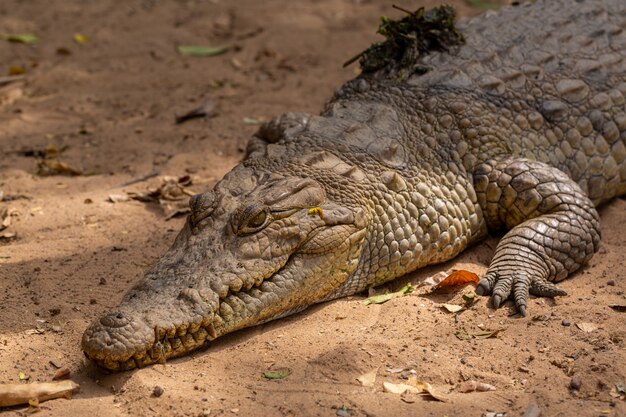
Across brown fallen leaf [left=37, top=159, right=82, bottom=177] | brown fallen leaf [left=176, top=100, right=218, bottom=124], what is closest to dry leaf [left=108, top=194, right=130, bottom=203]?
brown fallen leaf [left=37, top=159, right=82, bottom=177]

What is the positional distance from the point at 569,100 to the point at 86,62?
16.7 feet

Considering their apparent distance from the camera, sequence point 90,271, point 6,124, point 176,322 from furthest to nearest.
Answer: point 6,124 < point 90,271 < point 176,322

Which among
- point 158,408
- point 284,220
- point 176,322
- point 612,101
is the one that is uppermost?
point 612,101

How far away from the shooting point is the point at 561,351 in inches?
163

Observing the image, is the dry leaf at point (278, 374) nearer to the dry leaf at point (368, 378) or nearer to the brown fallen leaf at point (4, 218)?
the dry leaf at point (368, 378)

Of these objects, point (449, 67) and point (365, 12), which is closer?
point (449, 67)

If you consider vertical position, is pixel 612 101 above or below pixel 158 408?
above

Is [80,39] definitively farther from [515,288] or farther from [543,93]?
[515,288]

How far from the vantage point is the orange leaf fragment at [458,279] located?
4.89 metres

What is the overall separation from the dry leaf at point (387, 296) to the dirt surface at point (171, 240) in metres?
0.05

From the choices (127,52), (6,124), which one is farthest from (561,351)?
(127,52)

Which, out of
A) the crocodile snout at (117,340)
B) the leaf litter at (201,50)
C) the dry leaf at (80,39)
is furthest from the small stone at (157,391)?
the dry leaf at (80,39)

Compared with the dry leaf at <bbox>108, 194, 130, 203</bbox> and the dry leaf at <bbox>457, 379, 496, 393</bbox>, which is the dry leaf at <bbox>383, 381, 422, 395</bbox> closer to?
the dry leaf at <bbox>457, 379, 496, 393</bbox>

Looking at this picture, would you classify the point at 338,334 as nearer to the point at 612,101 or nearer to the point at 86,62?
the point at 612,101
